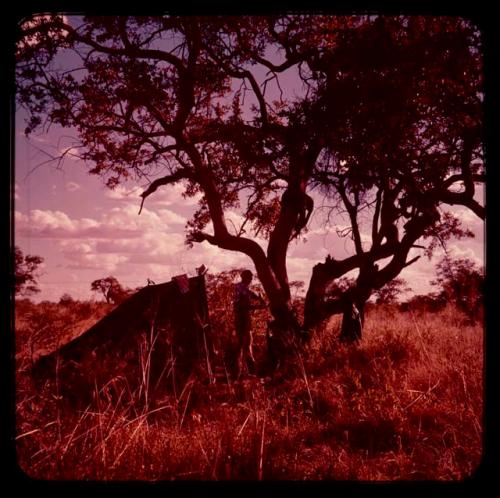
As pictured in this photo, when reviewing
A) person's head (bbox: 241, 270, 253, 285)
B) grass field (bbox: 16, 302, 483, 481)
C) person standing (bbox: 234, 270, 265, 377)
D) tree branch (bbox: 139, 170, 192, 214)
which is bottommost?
grass field (bbox: 16, 302, 483, 481)

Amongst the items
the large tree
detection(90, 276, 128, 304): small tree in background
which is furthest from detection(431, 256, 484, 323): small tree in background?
detection(90, 276, 128, 304): small tree in background

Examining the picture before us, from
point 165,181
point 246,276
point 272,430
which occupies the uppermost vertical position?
point 165,181

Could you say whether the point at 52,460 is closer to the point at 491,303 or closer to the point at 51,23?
the point at 491,303

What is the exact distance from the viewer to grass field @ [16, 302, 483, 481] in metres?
2.74

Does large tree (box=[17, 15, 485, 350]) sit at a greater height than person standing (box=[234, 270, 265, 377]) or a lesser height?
greater

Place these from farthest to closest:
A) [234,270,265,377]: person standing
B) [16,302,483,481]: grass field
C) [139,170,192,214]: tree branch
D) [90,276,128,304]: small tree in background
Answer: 1. [90,276,128,304]: small tree in background
2. [139,170,192,214]: tree branch
3. [234,270,265,377]: person standing
4. [16,302,483,481]: grass field

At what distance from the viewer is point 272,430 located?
3.75 meters

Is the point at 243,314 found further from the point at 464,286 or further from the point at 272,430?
the point at 464,286

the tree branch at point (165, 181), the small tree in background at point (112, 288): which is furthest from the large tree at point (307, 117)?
the small tree in background at point (112, 288)

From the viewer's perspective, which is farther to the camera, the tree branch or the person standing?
the tree branch

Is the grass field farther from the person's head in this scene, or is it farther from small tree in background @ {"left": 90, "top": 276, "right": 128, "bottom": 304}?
small tree in background @ {"left": 90, "top": 276, "right": 128, "bottom": 304}

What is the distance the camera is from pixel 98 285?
21250 mm

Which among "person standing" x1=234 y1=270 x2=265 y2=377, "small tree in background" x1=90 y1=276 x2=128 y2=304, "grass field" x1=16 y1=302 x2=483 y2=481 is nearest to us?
"grass field" x1=16 y1=302 x2=483 y2=481

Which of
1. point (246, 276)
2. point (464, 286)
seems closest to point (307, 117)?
point (246, 276)
